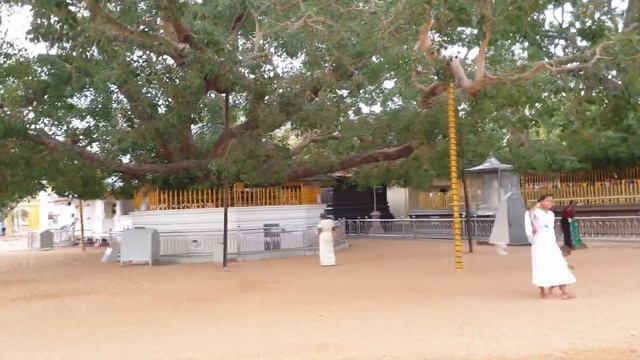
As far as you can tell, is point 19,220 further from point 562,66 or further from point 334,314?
point 334,314

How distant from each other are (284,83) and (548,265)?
1015cm

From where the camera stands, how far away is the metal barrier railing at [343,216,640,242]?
18391 mm

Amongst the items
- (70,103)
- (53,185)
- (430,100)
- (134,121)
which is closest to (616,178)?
(430,100)

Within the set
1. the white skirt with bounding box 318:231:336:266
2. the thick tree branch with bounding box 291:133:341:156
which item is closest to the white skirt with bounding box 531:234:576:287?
the white skirt with bounding box 318:231:336:266

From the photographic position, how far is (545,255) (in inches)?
373

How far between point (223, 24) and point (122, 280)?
21.3 ft

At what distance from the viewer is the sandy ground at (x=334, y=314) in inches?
267

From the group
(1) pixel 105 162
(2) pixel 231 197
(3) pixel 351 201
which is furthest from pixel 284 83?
(3) pixel 351 201

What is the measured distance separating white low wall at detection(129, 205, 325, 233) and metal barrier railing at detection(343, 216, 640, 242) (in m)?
5.18

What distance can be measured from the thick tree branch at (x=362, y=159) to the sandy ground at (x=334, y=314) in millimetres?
5553

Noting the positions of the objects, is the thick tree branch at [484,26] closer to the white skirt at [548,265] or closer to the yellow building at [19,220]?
the white skirt at [548,265]

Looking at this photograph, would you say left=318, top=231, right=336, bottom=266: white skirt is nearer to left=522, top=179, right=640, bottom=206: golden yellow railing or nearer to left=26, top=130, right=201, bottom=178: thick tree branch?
left=26, top=130, right=201, bottom=178: thick tree branch

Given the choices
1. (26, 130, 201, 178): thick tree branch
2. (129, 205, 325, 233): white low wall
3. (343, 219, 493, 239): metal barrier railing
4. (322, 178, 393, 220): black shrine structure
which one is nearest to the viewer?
(26, 130, 201, 178): thick tree branch

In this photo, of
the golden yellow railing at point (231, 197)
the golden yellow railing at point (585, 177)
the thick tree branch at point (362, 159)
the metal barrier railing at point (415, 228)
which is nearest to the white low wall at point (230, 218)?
the golden yellow railing at point (231, 197)
